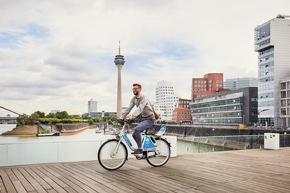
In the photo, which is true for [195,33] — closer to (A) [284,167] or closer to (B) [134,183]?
(A) [284,167]

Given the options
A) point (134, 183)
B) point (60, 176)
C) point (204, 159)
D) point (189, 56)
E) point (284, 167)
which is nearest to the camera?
point (134, 183)

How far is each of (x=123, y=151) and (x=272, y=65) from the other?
89.2 meters

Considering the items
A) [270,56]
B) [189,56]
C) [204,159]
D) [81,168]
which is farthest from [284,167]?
[270,56]

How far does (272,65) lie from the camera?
8906cm

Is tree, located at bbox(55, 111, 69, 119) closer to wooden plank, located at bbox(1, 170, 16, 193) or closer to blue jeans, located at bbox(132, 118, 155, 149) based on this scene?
blue jeans, located at bbox(132, 118, 155, 149)

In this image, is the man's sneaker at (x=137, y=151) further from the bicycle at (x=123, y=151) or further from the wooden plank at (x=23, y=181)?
the wooden plank at (x=23, y=181)

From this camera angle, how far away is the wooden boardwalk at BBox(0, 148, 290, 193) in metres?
5.85

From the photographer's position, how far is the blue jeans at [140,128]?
8211 millimetres

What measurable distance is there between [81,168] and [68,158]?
1.43m

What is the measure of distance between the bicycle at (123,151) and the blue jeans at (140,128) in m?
0.20

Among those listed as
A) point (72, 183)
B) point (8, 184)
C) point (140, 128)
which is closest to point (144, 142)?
point (140, 128)

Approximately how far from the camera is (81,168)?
318 inches

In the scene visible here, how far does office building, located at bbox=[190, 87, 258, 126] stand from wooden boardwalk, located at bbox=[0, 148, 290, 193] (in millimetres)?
90644

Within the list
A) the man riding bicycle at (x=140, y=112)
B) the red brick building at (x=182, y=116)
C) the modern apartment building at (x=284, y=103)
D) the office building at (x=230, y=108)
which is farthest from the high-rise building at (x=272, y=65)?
the man riding bicycle at (x=140, y=112)
